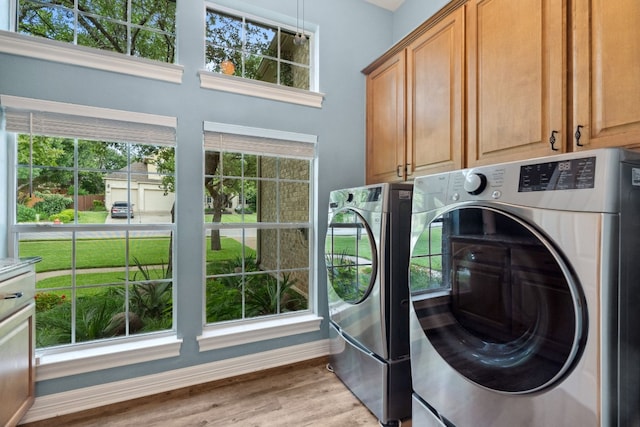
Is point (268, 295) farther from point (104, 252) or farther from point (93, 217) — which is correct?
point (93, 217)

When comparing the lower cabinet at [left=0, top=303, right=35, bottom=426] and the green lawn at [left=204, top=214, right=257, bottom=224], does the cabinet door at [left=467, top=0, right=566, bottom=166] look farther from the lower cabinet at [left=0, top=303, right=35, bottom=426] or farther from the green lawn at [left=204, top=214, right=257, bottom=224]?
the lower cabinet at [left=0, top=303, right=35, bottom=426]

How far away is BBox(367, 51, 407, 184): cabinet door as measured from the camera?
2.26 metres

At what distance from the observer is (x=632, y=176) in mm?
881

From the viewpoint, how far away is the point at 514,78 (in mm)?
1483

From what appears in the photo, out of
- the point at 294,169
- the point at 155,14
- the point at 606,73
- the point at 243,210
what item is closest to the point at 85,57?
the point at 155,14

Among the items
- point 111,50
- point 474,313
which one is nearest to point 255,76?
point 111,50

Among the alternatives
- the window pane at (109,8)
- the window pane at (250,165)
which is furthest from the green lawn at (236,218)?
the window pane at (109,8)

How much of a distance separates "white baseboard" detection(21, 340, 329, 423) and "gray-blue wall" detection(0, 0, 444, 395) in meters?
0.04

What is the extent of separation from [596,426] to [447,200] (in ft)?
2.74

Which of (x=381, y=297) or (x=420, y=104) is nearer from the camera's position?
(x=381, y=297)

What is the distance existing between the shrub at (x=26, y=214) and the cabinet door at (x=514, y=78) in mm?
2677

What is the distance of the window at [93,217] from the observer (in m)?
1.86

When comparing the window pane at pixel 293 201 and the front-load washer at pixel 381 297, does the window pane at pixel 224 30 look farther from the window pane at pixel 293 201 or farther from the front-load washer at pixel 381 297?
the front-load washer at pixel 381 297

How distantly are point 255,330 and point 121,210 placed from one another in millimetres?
1308
